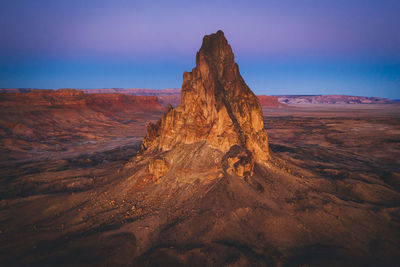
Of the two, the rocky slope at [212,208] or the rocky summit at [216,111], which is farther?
the rocky summit at [216,111]

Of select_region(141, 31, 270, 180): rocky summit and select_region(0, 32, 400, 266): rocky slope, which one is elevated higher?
select_region(141, 31, 270, 180): rocky summit

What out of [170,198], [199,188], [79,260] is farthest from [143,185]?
[79,260]

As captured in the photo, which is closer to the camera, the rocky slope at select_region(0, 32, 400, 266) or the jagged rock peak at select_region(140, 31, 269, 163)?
the rocky slope at select_region(0, 32, 400, 266)

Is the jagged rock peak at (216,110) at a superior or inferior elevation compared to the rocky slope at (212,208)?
superior

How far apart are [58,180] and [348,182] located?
1526 cm

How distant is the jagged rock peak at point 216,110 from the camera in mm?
8805

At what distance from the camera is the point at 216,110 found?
8891mm

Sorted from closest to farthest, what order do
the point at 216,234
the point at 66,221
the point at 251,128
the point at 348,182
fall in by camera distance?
the point at 216,234
the point at 66,221
the point at 348,182
the point at 251,128

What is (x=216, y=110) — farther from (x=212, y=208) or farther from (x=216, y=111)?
(x=212, y=208)

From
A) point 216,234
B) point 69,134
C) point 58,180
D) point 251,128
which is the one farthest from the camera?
point 69,134

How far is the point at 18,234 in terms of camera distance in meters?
6.65

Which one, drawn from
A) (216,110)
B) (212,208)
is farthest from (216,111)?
(212,208)

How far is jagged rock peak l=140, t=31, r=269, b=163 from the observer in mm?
8805

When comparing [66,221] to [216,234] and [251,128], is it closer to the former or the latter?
[216,234]
